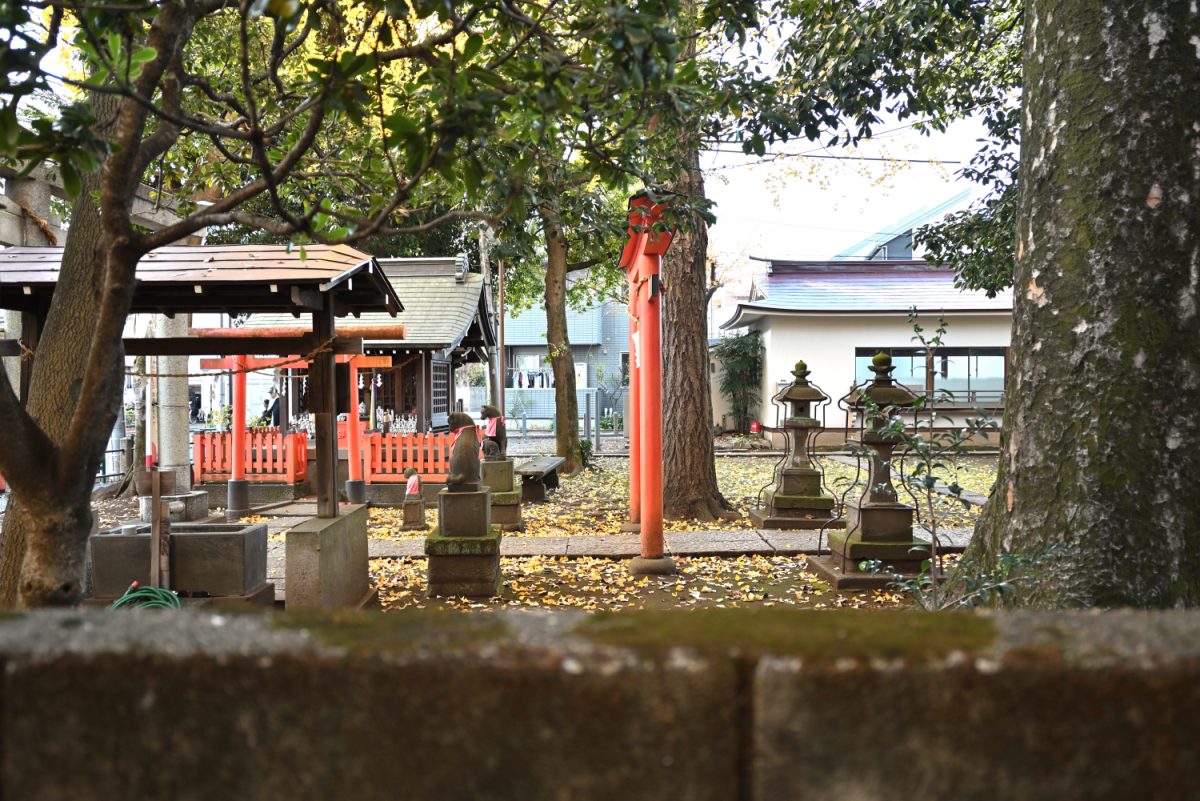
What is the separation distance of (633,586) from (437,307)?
13698mm

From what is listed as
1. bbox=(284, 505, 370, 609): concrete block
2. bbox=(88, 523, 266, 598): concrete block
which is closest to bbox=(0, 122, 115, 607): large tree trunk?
bbox=(88, 523, 266, 598): concrete block

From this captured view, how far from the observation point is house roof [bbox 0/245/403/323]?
7.04 m

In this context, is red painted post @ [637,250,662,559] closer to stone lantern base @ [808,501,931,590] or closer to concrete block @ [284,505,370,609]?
stone lantern base @ [808,501,931,590]

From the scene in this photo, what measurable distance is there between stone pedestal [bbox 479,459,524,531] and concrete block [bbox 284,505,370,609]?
3.72 meters

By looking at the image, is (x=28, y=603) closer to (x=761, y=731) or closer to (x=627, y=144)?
(x=761, y=731)

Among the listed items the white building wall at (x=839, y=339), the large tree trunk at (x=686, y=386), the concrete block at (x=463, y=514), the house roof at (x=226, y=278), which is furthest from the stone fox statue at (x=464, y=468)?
the white building wall at (x=839, y=339)

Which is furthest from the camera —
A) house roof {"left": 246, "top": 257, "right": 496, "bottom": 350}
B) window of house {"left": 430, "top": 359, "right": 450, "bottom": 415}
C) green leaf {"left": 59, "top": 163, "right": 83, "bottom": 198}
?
window of house {"left": 430, "top": 359, "right": 450, "bottom": 415}

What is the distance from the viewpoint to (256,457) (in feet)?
46.8

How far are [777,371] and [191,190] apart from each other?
61.7 ft

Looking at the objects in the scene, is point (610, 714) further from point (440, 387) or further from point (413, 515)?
point (440, 387)

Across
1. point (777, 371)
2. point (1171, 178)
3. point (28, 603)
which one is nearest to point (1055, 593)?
point (1171, 178)

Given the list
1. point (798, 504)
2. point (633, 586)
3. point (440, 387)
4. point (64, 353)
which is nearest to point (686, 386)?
point (798, 504)

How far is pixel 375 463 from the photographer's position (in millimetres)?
14523

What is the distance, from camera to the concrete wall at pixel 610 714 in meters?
1.31
